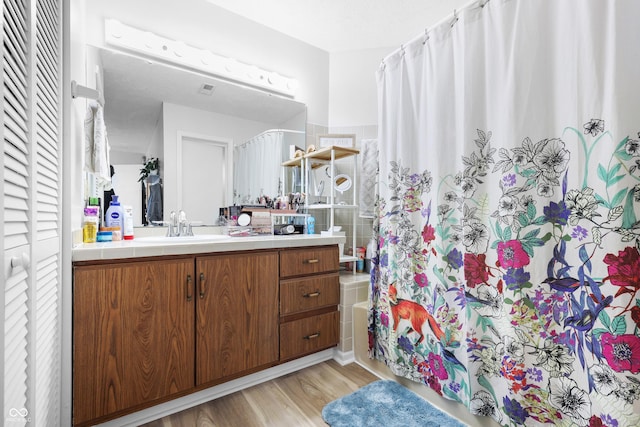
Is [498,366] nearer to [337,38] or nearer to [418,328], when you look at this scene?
[418,328]

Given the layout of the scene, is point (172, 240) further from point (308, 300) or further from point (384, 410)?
point (384, 410)

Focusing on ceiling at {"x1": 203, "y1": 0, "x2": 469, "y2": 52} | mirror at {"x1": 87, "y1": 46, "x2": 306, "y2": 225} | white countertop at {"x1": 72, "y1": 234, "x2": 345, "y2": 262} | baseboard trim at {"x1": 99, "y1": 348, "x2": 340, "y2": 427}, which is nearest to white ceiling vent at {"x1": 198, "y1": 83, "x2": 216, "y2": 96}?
mirror at {"x1": 87, "y1": 46, "x2": 306, "y2": 225}

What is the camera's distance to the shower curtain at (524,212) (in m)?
0.88

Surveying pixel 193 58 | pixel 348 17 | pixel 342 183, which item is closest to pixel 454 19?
pixel 348 17

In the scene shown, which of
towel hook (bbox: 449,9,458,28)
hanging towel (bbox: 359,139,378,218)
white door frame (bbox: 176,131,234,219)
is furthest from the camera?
hanging towel (bbox: 359,139,378,218)

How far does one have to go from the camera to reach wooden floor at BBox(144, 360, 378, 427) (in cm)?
140

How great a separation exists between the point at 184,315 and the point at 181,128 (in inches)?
47.7

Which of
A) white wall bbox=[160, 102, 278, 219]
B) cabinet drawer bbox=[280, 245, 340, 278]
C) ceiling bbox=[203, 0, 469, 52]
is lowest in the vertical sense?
cabinet drawer bbox=[280, 245, 340, 278]

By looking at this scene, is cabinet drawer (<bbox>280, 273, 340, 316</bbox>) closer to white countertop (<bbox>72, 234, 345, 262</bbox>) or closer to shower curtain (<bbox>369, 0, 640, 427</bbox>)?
white countertop (<bbox>72, 234, 345, 262</bbox>)

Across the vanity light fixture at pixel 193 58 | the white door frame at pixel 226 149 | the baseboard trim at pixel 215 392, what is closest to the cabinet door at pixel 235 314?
the baseboard trim at pixel 215 392

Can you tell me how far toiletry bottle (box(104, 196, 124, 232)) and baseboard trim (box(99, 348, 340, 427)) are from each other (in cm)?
92

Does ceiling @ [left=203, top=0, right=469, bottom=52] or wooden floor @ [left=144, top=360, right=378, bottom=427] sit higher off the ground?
ceiling @ [left=203, top=0, right=469, bottom=52]

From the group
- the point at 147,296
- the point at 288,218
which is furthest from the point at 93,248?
the point at 288,218

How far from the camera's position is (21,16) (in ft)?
2.25
